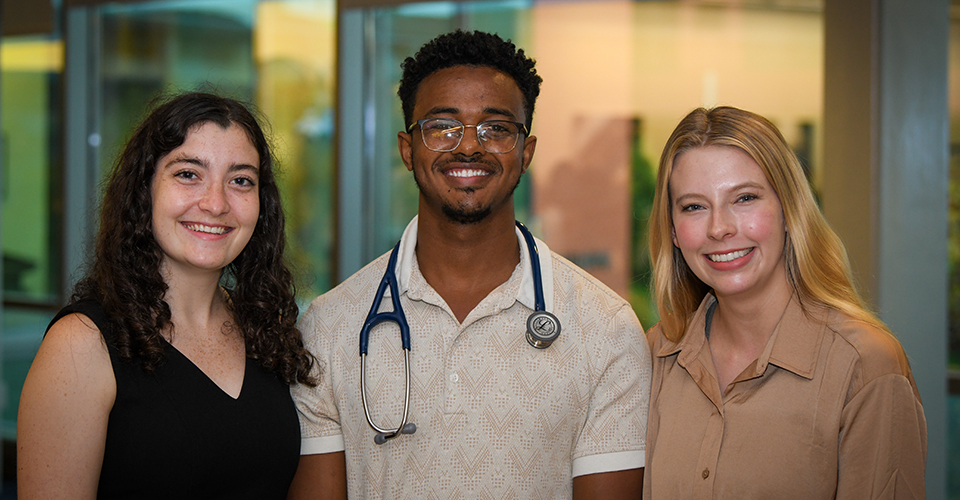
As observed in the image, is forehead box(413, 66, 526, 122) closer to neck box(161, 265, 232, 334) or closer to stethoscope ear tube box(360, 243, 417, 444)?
stethoscope ear tube box(360, 243, 417, 444)

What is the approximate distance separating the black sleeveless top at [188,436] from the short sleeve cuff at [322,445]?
6 centimetres

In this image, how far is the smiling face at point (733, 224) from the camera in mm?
1705

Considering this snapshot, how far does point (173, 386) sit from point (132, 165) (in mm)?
510

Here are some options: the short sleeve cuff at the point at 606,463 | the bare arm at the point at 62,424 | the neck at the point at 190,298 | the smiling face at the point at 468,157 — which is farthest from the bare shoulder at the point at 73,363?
the short sleeve cuff at the point at 606,463

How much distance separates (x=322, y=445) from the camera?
1909mm

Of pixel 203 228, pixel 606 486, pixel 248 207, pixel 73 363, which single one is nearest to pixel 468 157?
pixel 248 207

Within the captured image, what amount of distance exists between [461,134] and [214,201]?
1.93 feet

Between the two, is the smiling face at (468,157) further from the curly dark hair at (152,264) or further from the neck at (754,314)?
the neck at (754,314)

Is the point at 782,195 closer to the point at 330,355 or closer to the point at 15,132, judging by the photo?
the point at 330,355

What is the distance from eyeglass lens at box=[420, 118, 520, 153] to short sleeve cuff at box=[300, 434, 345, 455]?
29.5 inches

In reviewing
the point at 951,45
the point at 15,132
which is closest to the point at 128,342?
the point at 951,45

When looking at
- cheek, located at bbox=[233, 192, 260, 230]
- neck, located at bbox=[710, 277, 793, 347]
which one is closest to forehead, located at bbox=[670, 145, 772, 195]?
neck, located at bbox=[710, 277, 793, 347]

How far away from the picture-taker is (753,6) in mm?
4309

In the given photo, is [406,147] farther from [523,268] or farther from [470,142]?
[523,268]
